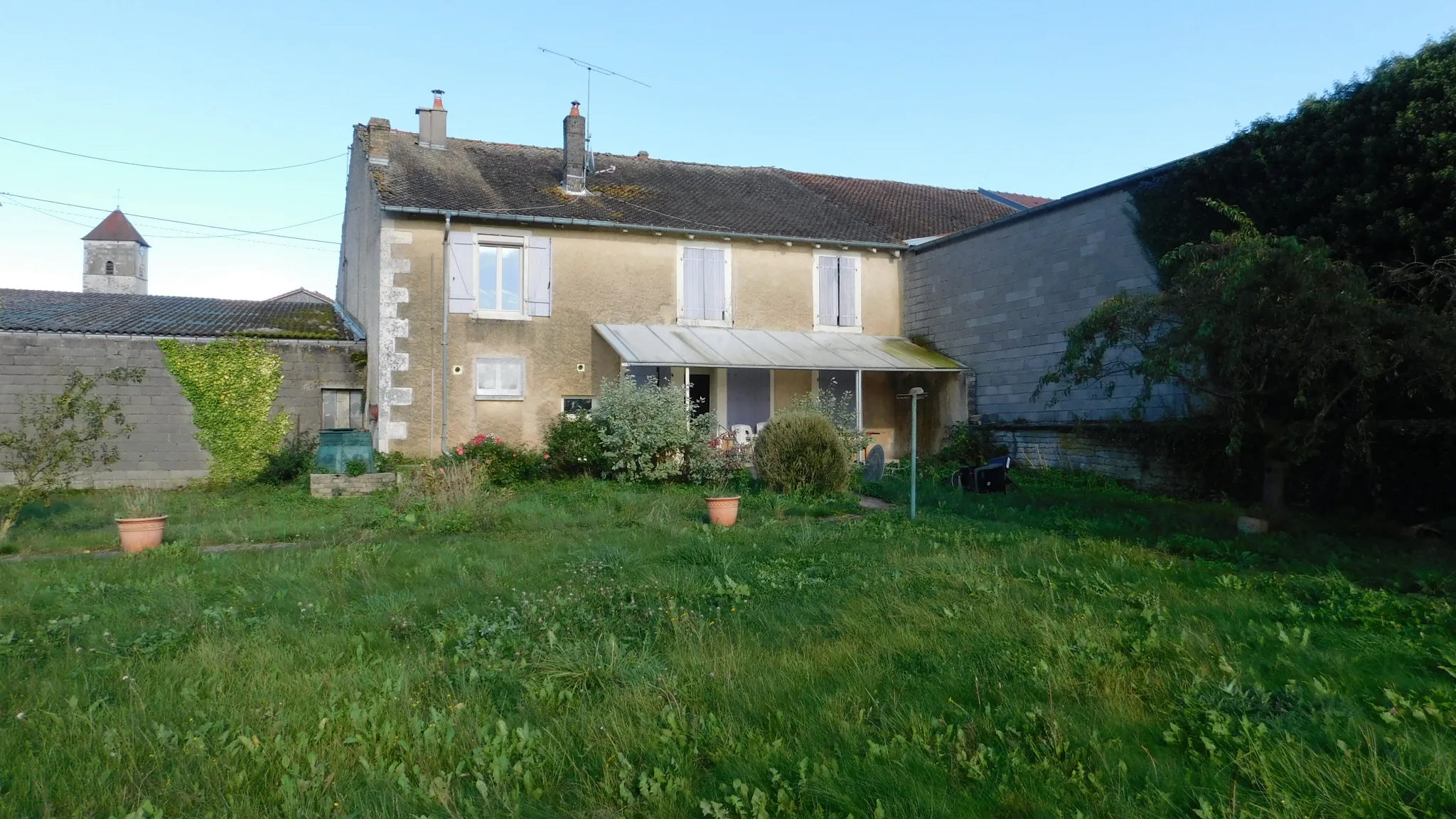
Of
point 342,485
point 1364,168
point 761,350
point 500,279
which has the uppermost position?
point 1364,168

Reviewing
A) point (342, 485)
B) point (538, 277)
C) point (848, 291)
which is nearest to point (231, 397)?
point (342, 485)

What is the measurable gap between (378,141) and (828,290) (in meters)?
8.59

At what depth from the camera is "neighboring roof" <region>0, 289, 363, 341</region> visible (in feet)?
46.5

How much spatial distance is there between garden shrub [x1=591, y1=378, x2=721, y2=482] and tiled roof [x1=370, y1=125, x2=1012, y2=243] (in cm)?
387

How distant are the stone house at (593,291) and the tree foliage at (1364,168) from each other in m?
6.12

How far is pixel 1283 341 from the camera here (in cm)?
741

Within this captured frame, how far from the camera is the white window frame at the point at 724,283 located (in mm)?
16188

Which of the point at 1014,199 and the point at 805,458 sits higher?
the point at 1014,199

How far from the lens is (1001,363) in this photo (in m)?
15.5

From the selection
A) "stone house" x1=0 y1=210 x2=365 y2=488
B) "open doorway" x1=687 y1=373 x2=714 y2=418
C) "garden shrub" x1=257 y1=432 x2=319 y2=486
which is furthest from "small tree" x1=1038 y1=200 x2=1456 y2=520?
"stone house" x1=0 y1=210 x2=365 y2=488

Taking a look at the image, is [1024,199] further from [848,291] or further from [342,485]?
[342,485]

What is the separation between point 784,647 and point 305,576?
12.7 ft

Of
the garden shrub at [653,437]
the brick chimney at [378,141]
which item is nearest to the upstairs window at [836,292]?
the garden shrub at [653,437]

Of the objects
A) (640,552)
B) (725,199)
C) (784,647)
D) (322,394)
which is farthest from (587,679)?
(725,199)
